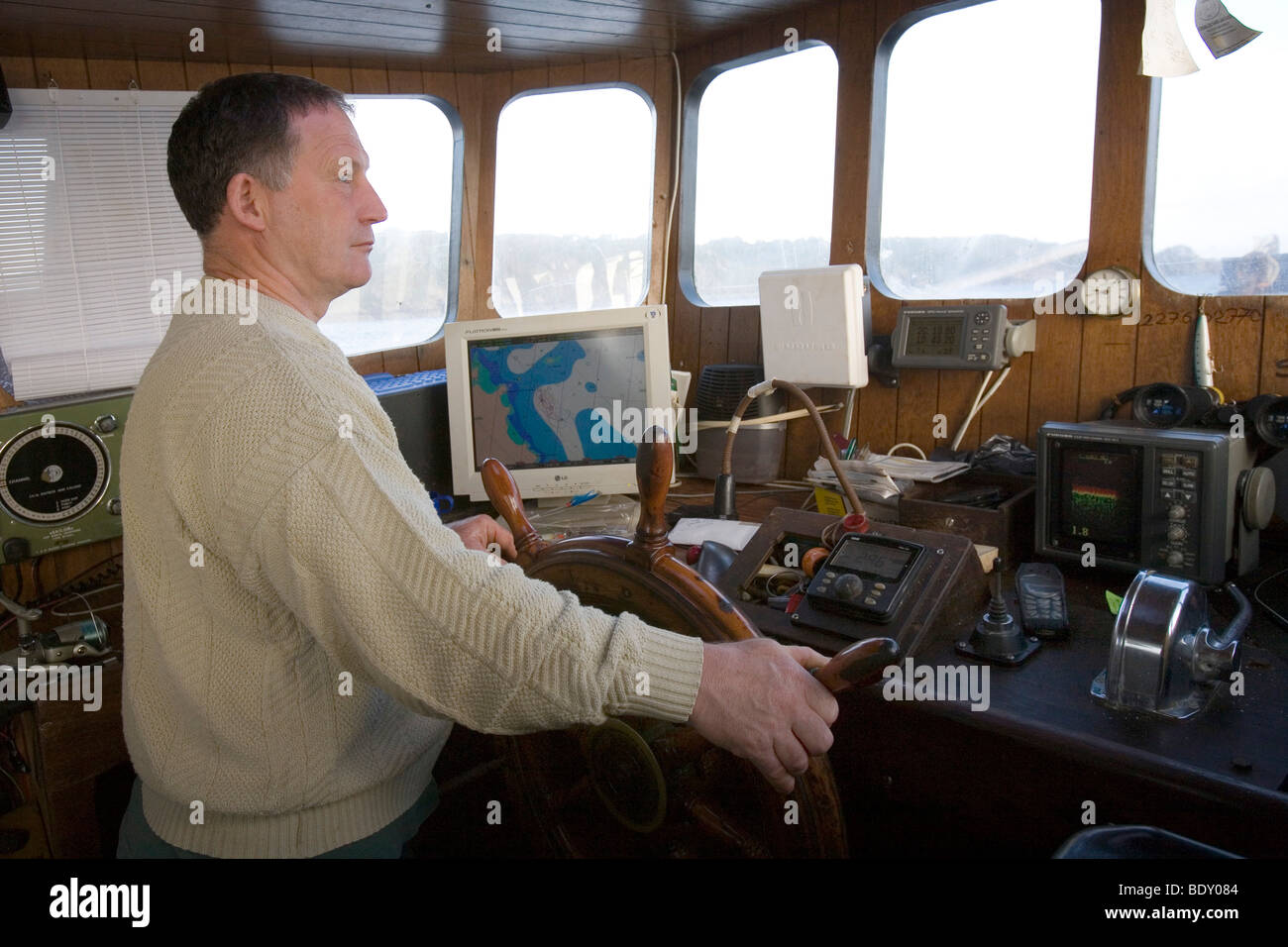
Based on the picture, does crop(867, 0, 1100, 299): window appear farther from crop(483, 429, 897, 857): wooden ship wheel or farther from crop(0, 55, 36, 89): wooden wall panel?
crop(0, 55, 36, 89): wooden wall panel

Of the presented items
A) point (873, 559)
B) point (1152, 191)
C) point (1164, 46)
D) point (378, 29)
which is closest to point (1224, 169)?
point (1152, 191)

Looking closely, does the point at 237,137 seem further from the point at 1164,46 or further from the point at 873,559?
the point at 1164,46

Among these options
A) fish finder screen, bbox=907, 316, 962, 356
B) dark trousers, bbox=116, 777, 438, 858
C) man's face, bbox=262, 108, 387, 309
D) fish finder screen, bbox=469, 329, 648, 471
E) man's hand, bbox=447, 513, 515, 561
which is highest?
man's face, bbox=262, 108, 387, 309

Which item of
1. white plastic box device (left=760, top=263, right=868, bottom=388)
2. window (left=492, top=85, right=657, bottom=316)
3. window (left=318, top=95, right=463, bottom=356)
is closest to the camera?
white plastic box device (left=760, top=263, right=868, bottom=388)

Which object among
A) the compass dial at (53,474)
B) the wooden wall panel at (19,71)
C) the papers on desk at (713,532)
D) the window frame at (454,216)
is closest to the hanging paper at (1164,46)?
the papers on desk at (713,532)

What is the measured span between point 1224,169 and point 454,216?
224 cm

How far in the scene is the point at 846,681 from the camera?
2.92 ft

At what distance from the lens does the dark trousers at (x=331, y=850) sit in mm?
1179

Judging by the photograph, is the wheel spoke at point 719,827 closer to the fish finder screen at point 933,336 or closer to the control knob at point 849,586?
the control knob at point 849,586

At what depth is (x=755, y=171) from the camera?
293 centimetres

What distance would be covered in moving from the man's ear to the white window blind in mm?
1676

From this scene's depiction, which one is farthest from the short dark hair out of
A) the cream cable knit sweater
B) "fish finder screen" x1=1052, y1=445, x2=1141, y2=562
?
"fish finder screen" x1=1052, y1=445, x2=1141, y2=562

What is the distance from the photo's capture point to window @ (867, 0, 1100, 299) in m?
2.18
